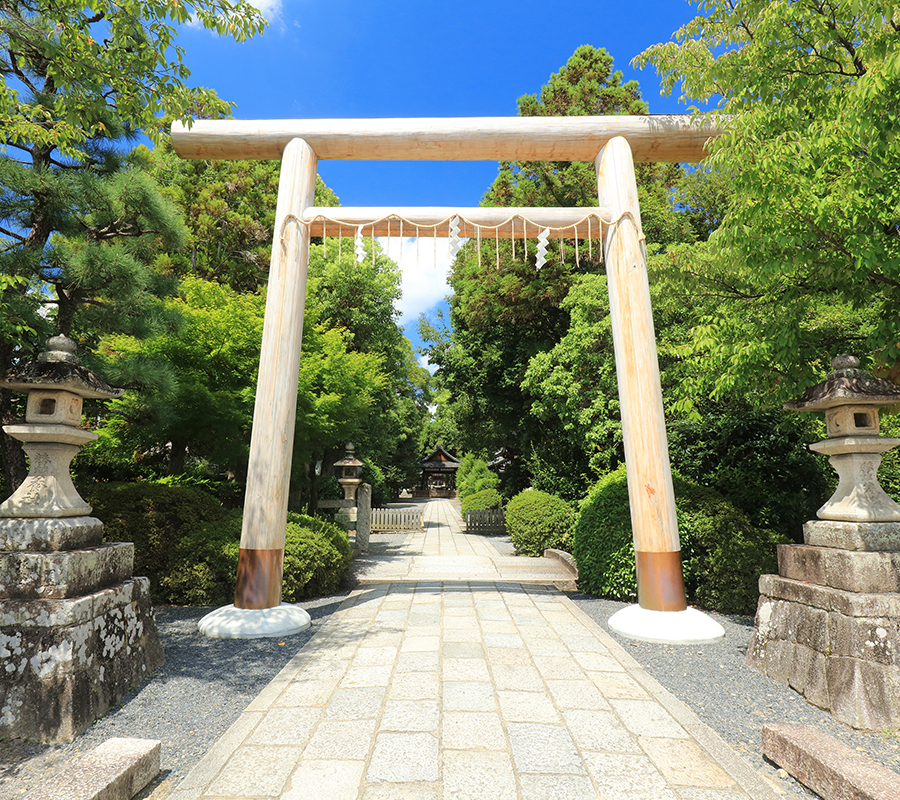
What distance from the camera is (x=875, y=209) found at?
3.82 meters

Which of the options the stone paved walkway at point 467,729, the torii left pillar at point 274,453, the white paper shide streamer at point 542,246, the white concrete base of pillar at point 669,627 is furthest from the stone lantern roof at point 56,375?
the white concrete base of pillar at point 669,627

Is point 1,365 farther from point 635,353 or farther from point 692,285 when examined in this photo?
point 692,285

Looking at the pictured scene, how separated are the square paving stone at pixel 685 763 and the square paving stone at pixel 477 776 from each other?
854mm

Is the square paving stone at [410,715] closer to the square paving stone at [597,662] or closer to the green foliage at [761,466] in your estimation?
the square paving stone at [597,662]

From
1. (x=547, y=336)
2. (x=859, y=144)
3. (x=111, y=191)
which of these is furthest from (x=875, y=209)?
(x=547, y=336)

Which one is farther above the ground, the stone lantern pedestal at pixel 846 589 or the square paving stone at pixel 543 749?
the stone lantern pedestal at pixel 846 589

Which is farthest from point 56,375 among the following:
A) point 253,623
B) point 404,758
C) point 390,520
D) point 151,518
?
point 390,520

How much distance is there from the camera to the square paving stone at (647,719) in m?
3.17

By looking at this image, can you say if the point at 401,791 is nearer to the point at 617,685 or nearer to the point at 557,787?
the point at 557,787

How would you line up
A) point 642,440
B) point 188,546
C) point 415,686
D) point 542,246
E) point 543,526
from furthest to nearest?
point 543,526 < point 188,546 < point 542,246 < point 642,440 < point 415,686

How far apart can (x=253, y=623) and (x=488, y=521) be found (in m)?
13.5

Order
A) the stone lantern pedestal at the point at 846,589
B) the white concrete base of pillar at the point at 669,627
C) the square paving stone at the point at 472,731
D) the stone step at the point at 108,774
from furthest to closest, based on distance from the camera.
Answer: the white concrete base of pillar at the point at 669,627 < the stone lantern pedestal at the point at 846,589 < the square paving stone at the point at 472,731 < the stone step at the point at 108,774

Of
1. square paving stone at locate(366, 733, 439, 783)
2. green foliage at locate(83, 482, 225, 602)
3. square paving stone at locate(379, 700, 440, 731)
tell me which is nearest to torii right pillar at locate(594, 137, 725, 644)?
square paving stone at locate(379, 700, 440, 731)

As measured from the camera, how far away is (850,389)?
3.98 m
